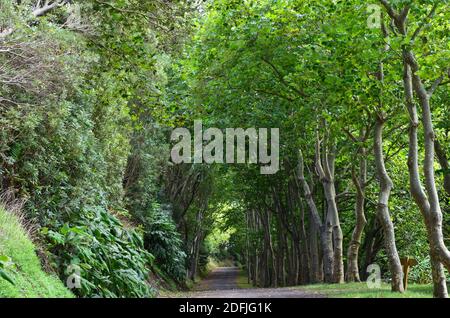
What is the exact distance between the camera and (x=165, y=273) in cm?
2458

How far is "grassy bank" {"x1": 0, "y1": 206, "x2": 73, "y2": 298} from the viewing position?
27.0ft

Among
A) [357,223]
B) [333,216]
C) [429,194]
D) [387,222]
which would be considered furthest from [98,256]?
[333,216]

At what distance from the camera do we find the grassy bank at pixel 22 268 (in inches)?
324

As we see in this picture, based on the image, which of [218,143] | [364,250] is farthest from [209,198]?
[218,143]

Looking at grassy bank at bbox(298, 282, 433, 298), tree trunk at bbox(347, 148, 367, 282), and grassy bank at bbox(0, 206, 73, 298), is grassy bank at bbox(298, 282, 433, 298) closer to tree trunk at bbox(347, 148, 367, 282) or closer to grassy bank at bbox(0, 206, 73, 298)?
tree trunk at bbox(347, 148, 367, 282)

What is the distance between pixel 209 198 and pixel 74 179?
74.1 ft

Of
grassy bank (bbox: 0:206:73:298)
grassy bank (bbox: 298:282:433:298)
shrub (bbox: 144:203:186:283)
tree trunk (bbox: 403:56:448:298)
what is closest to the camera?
grassy bank (bbox: 0:206:73:298)

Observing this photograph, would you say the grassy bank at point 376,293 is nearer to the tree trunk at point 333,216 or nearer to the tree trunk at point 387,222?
the tree trunk at point 387,222

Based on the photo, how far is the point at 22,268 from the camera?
9.12 meters

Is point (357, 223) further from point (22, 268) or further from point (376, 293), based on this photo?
point (22, 268)

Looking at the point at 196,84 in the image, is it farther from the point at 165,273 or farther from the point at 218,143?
the point at 165,273

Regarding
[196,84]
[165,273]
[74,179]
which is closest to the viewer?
[74,179]

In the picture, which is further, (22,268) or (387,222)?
(387,222)

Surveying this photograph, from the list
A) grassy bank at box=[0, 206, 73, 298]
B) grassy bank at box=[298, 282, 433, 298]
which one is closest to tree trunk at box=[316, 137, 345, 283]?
grassy bank at box=[298, 282, 433, 298]
